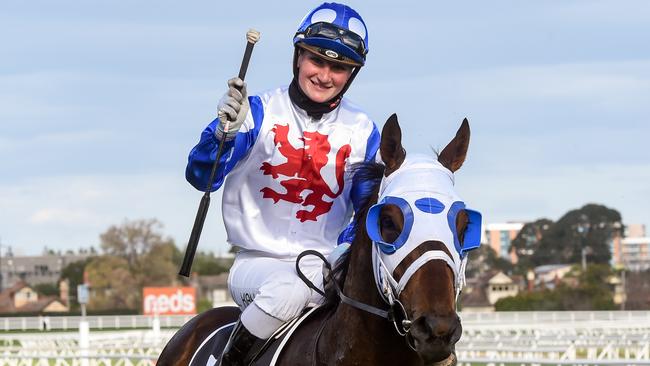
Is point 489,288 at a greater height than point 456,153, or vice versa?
point 456,153

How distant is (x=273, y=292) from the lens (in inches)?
189

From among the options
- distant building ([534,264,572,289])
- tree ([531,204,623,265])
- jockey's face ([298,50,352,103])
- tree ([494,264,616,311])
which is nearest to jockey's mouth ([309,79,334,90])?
jockey's face ([298,50,352,103])

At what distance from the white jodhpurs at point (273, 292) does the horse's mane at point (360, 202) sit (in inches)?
8.3

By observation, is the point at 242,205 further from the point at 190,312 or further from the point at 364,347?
the point at 190,312

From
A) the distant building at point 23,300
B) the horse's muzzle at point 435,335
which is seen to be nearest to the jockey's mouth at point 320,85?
the horse's muzzle at point 435,335

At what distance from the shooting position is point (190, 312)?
4188 cm

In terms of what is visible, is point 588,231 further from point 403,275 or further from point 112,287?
point 403,275

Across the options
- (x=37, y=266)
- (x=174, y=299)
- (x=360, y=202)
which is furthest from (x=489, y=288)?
(x=360, y=202)

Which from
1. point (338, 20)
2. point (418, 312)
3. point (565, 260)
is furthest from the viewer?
point (565, 260)

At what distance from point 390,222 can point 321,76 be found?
1266 mm

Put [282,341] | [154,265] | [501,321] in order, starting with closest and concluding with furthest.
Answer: [282,341]
[501,321]
[154,265]

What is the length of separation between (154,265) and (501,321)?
46909mm

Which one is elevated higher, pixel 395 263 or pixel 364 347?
pixel 395 263

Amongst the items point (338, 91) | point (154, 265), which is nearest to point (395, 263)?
point (338, 91)
